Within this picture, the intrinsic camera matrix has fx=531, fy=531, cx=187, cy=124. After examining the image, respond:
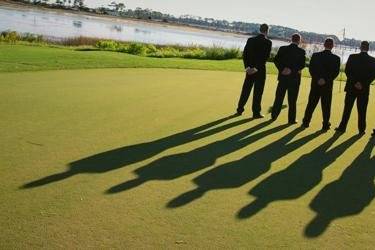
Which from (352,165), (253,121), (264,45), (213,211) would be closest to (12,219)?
(213,211)

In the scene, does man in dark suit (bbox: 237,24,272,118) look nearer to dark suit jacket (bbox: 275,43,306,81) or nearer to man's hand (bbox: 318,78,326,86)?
dark suit jacket (bbox: 275,43,306,81)

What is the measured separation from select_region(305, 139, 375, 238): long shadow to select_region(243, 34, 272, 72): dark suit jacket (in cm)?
405

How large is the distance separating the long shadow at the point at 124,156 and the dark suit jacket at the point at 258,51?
8.63 feet

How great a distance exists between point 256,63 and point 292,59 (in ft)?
2.65

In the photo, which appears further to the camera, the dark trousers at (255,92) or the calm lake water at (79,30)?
the calm lake water at (79,30)

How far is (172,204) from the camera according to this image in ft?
17.7

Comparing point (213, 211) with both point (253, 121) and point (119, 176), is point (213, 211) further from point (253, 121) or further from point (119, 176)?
point (253, 121)

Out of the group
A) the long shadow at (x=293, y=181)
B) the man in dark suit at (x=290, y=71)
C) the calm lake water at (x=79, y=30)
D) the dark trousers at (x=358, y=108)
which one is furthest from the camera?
the calm lake water at (x=79, y=30)

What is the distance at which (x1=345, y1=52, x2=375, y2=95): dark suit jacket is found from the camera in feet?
34.3

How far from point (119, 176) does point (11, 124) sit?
2905 mm

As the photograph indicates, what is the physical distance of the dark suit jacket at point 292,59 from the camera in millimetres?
10945

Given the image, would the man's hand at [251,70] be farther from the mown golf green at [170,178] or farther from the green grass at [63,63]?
the green grass at [63,63]

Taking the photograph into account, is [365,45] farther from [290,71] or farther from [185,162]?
[185,162]

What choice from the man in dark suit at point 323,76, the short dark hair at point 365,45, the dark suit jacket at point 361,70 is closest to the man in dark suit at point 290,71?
the man in dark suit at point 323,76
